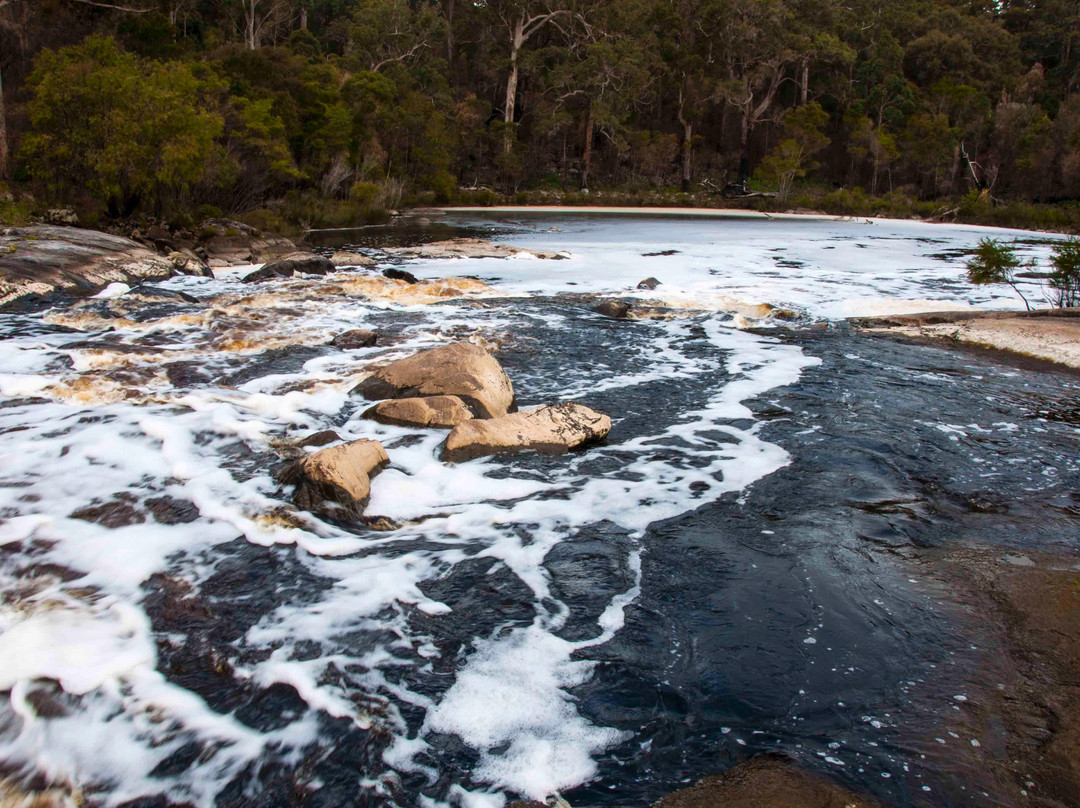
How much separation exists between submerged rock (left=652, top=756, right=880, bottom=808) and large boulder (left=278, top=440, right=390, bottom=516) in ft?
9.69

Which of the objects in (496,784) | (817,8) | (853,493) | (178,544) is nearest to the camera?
(496,784)

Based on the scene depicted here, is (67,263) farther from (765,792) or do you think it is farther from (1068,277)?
(1068,277)

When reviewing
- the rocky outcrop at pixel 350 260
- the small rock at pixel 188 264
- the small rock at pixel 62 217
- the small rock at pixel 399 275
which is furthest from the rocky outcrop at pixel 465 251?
the small rock at pixel 62 217

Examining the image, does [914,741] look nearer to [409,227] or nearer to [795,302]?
[795,302]

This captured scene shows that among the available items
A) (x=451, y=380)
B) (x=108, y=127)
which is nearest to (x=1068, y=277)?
(x=451, y=380)

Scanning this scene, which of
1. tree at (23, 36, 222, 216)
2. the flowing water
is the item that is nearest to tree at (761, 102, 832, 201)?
tree at (23, 36, 222, 216)

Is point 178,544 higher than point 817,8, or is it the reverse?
point 817,8

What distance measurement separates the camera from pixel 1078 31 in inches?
2143

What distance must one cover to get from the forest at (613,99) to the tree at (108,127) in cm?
293

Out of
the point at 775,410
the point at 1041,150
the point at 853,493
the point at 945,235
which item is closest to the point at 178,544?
the point at 853,493

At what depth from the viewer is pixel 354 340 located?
392 inches

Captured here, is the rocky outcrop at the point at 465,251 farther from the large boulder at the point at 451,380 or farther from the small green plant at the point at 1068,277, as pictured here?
the large boulder at the point at 451,380

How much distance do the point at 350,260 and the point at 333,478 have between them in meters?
14.5

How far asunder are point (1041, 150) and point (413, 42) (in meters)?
38.5
